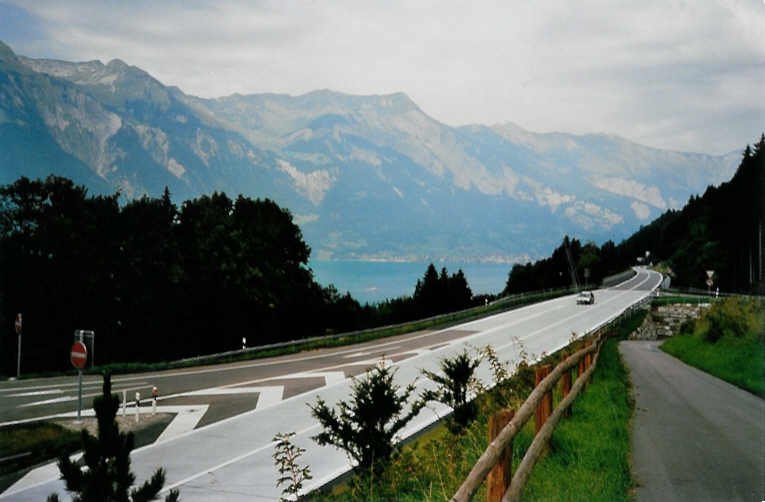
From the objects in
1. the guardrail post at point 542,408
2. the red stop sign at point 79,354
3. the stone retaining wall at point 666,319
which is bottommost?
the stone retaining wall at point 666,319

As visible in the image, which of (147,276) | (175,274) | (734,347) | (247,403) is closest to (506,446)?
Answer: (247,403)

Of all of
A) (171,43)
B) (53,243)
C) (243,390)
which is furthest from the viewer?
(53,243)

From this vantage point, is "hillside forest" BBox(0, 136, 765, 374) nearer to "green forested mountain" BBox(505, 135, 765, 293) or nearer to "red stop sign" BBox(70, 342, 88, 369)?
"green forested mountain" BBox(505, 135, 765, 293)

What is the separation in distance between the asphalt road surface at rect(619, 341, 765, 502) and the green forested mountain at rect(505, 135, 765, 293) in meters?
3.37

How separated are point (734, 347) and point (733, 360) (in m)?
2.06

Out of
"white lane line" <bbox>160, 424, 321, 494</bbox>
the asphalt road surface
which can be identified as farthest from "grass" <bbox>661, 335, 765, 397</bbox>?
"white lane line" <bbox>160, 424, 321, 494</bbox>

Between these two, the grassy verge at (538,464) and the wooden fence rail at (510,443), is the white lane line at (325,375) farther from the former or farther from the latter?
the wooden fence rail at (510,443)

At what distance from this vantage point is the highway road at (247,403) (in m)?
10.8

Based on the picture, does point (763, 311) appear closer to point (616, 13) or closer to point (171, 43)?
point (616, 13)

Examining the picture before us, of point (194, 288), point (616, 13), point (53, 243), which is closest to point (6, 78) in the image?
point (616, 13)

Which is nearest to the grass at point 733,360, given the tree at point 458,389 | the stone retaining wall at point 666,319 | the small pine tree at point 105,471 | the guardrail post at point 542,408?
the tree at point 458,389

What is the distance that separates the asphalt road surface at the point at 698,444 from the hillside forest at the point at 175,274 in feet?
27.0

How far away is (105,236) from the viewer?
135ft

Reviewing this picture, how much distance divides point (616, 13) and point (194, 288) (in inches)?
1697
